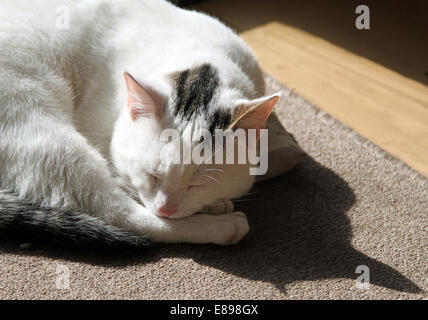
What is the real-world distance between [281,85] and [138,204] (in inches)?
49.3

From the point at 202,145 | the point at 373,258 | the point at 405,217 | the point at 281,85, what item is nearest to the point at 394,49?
the point at 281,85

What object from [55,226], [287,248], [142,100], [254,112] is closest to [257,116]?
[254,112]

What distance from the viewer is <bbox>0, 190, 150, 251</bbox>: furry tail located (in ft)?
5.00

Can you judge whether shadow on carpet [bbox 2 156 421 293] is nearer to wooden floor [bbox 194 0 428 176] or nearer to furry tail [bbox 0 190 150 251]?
furry tail [bbox 0 190 150 251]

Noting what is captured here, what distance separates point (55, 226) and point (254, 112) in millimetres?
630

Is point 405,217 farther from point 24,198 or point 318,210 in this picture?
point 24,198

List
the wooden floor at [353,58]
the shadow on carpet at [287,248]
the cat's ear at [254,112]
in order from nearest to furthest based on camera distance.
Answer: the cat's ear at [254,112] → the shadow on carpet at [287,248] → the wooden floor at [353,58]

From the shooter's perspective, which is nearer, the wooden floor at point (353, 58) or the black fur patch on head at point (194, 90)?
the black fur patch on head at point (194, 90)

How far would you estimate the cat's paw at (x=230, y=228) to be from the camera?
1644mm

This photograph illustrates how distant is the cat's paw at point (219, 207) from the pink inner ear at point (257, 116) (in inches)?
10.9

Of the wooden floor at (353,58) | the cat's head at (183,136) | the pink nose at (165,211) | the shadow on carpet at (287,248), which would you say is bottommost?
the shadow on carpet at (287,248)

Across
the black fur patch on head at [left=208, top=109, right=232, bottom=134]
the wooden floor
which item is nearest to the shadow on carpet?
the black fur patch on head at [left=208, top=109, right=232, bottom=134]

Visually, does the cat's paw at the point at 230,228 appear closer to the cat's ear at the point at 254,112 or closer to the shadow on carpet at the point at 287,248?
the shadow on carpet at the point at 287,248

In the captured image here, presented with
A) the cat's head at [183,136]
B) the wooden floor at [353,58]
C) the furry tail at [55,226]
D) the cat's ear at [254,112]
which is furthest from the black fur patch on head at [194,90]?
the wooden floor at [353,58]
